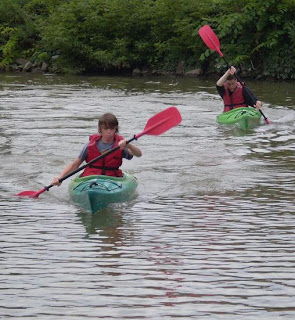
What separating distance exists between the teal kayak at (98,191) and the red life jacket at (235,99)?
6.12 metres

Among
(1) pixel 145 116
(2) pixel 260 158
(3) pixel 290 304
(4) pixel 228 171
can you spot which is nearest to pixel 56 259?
(3) pixel 290 304

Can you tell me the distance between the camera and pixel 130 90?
63.6 feet

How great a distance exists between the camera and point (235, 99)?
1402 centimetres

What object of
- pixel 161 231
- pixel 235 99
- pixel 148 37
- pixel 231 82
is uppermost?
pixel 148 37

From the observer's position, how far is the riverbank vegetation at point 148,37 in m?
21.4

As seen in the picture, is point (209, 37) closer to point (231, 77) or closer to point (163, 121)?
point (231, 77)

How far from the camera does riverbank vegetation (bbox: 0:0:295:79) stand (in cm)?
2141

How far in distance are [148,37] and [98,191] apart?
1727 centimetres

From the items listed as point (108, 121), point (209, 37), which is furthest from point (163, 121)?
point (209, 37)

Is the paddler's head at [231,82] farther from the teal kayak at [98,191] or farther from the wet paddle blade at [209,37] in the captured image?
the teal kayak at [98,191]

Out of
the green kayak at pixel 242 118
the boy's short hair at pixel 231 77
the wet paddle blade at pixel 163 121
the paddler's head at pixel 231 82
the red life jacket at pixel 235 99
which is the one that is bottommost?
the green kayak at pixel 242 118

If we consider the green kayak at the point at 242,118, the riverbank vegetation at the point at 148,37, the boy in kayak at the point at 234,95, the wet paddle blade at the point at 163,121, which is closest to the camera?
the wet paddle blade at the point at 163,121

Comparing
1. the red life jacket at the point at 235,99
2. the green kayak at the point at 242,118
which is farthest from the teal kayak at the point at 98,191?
the red life jacket at the point at 235,99

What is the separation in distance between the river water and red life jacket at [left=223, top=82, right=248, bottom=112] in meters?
0.53
